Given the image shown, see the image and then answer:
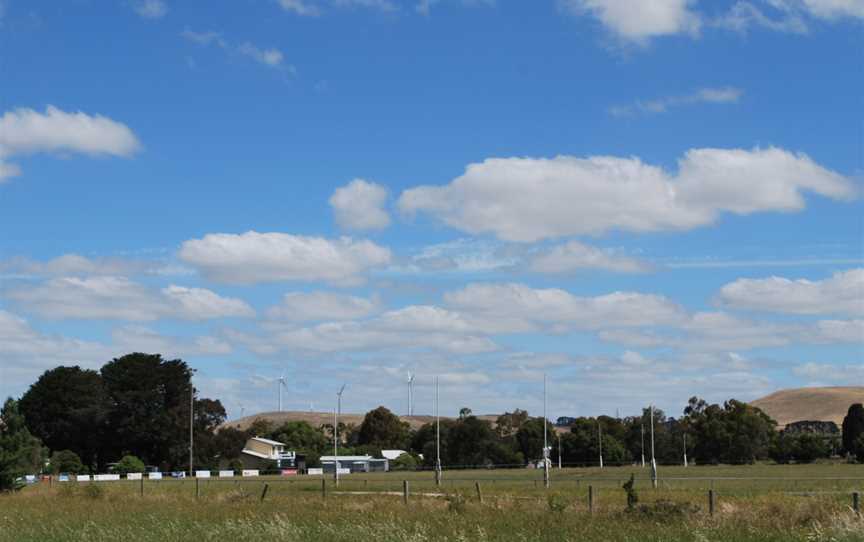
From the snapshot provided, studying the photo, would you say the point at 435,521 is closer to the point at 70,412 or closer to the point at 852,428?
the point at 70,412

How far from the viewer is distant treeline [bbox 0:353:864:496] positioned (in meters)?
142

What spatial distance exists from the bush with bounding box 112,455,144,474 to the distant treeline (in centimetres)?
635

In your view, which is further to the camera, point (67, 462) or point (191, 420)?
point (67, 462)

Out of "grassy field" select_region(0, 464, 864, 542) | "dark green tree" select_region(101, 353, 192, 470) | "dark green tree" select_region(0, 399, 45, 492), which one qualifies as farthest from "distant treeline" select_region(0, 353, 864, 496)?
"grassy field" select_region(0, 464, 864, 542)

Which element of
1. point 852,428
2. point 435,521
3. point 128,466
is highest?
point 852,428

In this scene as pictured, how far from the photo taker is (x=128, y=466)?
5098 inches

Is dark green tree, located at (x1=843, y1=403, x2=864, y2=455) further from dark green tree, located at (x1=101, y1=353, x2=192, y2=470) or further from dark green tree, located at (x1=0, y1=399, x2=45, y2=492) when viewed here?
dark green tree, located at (x1=0, y1=399, x2=45, y2=492)

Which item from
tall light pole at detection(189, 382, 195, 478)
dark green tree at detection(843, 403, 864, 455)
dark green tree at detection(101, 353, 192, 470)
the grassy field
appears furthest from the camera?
dark green tree at detection(843, 403, 864, 455)

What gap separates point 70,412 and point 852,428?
117m

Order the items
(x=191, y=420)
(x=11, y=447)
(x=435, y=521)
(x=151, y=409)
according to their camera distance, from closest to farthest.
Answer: (x=435, y=521) < (x=11, y=447) < (x=191, y=420) < (x=151, y=409)

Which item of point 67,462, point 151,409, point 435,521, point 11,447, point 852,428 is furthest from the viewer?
point 852,428

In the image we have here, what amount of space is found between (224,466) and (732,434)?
75.6 meters

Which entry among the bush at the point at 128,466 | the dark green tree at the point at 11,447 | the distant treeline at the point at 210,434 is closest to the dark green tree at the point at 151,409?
the distant treeline at the point at 210,434

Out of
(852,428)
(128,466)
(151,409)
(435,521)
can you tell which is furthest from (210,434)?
(435,521)
